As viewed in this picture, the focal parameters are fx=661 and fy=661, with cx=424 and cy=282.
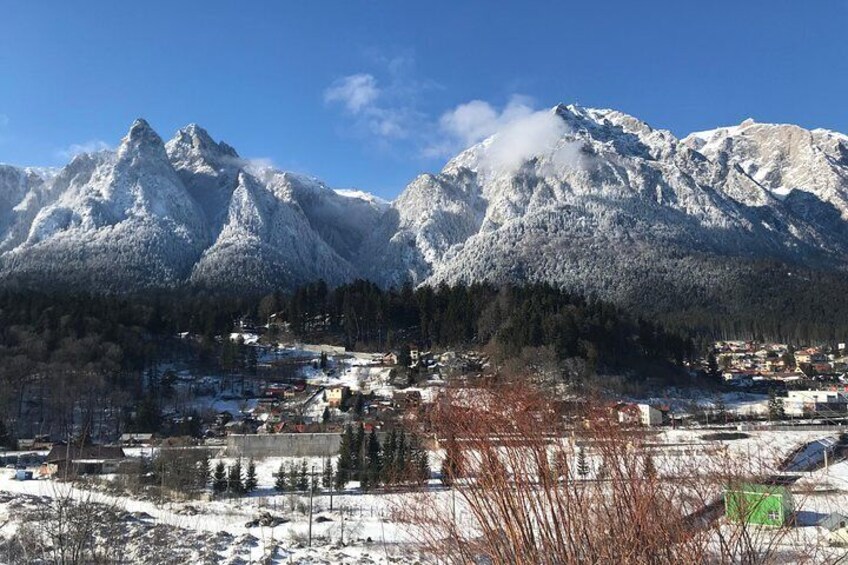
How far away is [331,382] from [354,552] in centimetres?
3681

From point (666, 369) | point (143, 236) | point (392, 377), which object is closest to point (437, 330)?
point (392, 377)

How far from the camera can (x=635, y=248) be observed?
12888 centimetres

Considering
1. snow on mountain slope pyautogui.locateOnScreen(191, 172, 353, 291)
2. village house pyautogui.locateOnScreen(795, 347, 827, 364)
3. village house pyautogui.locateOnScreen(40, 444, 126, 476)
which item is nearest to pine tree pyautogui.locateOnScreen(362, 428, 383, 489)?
village house pyautogui.locateOnScreen(40, 444, 126, 476)

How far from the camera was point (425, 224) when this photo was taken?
162m

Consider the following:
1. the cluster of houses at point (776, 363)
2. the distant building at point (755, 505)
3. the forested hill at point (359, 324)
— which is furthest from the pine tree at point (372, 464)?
the cluster of houses at point (776, 363)

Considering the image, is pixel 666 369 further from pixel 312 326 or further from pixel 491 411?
pixel 491 411

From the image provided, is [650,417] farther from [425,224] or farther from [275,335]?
[425,224]

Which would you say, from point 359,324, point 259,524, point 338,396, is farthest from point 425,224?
point 259,524

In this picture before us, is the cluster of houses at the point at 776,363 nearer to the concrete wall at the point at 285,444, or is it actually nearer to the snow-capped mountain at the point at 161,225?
the concrete wall at the point at 285,444

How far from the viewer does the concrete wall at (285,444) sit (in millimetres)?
41125

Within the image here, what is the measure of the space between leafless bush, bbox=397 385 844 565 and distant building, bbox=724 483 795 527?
109mm

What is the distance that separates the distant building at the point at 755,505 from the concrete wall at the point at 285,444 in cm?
3574

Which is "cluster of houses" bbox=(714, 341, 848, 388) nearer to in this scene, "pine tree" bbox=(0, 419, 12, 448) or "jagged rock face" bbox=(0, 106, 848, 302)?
"jagged rock face" bbox=(0, 106, 848, 302)

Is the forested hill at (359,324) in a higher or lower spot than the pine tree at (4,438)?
higher
